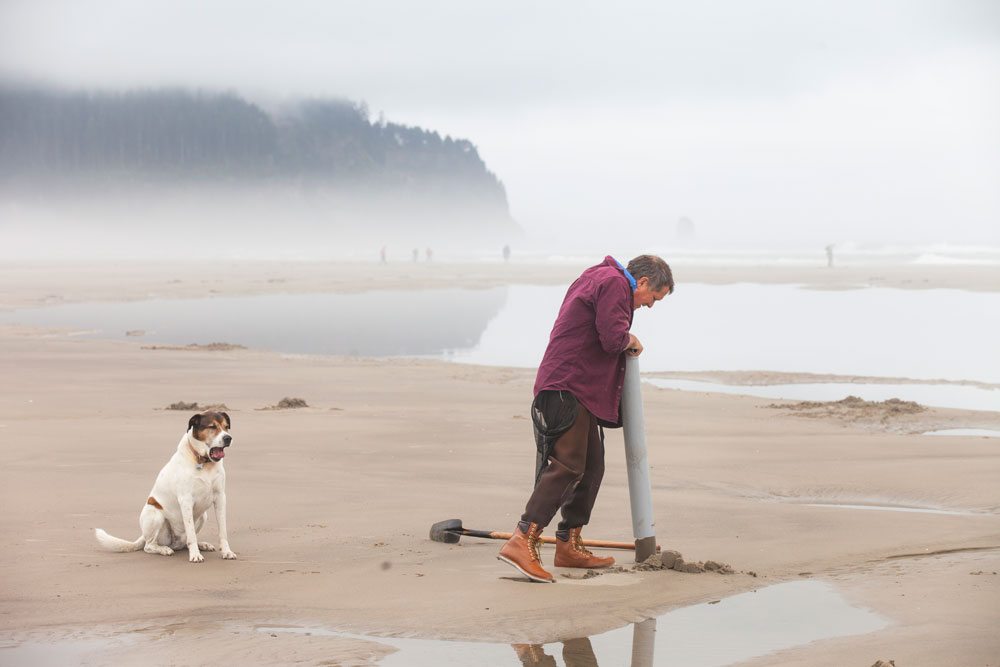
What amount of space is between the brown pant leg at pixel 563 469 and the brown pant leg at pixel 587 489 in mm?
178

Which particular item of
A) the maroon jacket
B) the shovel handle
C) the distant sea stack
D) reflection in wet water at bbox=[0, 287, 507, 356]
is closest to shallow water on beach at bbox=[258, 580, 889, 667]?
the shovel handle

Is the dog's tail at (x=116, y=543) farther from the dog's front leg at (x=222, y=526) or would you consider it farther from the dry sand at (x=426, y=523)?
the dog's front leg at (x=222, y=526)

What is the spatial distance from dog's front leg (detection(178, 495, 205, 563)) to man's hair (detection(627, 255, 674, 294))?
2835 millimetres

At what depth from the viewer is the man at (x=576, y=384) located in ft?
20.1

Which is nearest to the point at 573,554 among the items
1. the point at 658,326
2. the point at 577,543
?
the point at 577,543

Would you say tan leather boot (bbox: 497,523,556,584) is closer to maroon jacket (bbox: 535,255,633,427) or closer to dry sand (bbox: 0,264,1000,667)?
dry sand (bbox: 0,264,1000,667)

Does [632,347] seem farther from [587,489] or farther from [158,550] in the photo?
[158,550]

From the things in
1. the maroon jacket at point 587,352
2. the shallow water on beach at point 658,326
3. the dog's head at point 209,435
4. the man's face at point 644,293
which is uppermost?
the man's face at point 644,293

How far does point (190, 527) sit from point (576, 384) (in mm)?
2350

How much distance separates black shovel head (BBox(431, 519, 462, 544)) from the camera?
694 centimetres

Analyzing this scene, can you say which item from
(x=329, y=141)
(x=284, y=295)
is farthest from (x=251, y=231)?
(x=284, y=295)

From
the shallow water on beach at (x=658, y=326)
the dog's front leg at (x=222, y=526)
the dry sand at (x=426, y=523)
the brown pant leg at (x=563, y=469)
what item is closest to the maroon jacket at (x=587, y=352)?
the brown pant leg at (x=563, y=469)

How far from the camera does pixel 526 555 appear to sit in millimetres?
6082

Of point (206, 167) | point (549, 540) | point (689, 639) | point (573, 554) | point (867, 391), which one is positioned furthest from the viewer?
point (206, 167)
